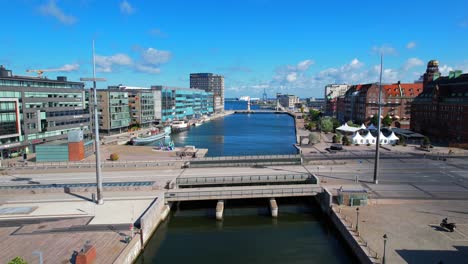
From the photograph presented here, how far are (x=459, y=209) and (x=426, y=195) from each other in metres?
4.33

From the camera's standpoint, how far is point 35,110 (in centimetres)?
6975

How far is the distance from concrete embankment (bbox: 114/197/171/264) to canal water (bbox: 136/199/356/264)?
749 mm

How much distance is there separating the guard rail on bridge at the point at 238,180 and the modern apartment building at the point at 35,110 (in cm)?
4006

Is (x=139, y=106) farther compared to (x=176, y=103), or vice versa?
(x=176, y=103)

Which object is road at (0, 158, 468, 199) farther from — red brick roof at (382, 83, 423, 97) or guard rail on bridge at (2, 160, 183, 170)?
red brick roof at (382, 83, 423, 97)

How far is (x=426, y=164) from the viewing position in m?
55.2

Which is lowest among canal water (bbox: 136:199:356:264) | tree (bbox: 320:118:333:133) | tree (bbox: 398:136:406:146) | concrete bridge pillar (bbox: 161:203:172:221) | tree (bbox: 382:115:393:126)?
canal water (bbox: 136:199:356:264)

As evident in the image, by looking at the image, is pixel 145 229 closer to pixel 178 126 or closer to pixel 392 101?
pixel 178 126

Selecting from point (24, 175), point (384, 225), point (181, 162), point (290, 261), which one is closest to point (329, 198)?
point (384, 225)

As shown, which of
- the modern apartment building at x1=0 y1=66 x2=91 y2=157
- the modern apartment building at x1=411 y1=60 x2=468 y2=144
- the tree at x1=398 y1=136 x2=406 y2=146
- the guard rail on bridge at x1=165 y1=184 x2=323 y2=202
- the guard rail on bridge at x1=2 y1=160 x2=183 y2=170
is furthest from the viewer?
the tree at x1=398 y1=136 x2=406 y2=146

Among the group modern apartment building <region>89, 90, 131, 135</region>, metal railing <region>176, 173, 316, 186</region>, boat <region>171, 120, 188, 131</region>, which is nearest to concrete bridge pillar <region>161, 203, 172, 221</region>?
metal railing <region>176, 173, 316, 186</region>

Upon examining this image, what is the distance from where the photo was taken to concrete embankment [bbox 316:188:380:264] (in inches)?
984

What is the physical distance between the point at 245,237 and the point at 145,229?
998cm

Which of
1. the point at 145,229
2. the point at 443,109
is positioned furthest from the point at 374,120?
the point at 145,229
